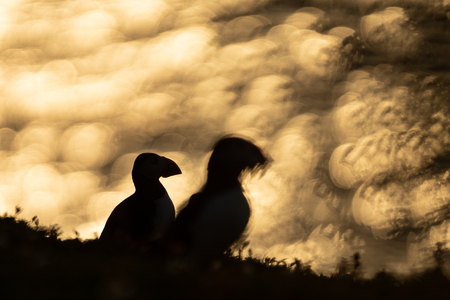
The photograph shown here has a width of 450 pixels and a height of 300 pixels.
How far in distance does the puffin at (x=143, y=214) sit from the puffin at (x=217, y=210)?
19 cm

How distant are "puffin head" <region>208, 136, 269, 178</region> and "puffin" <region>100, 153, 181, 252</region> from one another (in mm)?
528

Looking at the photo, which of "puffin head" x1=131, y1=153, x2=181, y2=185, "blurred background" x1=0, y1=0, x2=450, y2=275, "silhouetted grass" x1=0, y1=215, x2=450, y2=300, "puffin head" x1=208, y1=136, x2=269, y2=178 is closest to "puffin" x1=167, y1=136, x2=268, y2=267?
"puffin head" x1=208, y1=136, x2=269, y2=178

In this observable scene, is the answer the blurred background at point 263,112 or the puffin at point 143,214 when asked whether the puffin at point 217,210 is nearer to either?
the puffin at point 143,214

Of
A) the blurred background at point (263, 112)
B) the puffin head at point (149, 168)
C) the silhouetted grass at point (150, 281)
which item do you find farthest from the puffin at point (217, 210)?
the blurred background at point (263, 112)

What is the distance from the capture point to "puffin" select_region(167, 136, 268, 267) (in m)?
4.18

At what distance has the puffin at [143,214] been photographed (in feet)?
14.5

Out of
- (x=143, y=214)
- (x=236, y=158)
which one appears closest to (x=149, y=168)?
(x=143, y=214)

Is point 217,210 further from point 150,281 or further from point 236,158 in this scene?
point 150,281

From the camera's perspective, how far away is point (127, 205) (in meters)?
4.57

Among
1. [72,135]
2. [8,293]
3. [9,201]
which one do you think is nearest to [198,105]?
[72,135]

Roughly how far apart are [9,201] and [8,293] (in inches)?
704

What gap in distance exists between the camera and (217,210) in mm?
4184

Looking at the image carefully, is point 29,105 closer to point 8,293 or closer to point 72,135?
point 72,135

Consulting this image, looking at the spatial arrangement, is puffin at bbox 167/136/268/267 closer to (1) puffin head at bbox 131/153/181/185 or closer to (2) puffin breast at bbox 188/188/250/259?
(2) puffin breast at bbox 188/188/250/259
